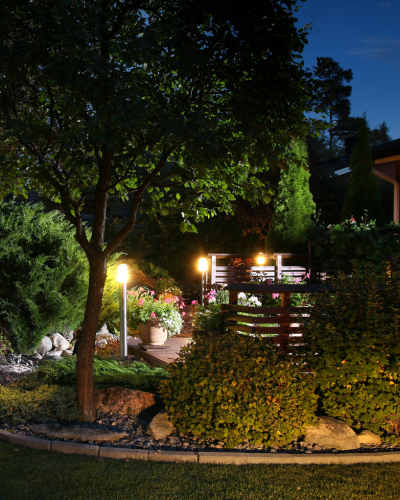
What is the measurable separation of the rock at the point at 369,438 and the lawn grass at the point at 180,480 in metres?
0.46

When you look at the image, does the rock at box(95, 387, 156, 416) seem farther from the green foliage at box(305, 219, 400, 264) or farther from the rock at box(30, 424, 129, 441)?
the green foliage at box(305, 219, 400, 264)

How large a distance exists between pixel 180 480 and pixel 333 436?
1.46 metres

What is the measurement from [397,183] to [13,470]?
11.0 metres

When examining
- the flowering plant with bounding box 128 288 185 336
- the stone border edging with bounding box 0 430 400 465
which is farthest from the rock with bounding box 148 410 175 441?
the flowering plant with bounding box 128 288 185 336

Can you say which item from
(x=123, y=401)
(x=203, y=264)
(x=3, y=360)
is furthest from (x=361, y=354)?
(x=203, y=264)

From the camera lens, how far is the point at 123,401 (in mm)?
4734

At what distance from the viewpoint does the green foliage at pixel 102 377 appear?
520cm

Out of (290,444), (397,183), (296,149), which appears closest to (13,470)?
(290,444)

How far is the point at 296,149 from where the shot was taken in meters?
11.4

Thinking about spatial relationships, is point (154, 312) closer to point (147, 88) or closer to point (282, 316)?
point (282, 316)

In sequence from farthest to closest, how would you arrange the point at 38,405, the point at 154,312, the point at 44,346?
the point at 154,312, the point at 44,346, the point at 38,405

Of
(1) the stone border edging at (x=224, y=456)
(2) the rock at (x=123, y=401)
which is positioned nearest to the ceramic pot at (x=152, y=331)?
(2) the rock at (x=123, y=401)

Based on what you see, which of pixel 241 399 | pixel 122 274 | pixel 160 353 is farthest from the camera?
pixel 160 353

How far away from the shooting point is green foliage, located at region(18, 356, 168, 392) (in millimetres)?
5203
